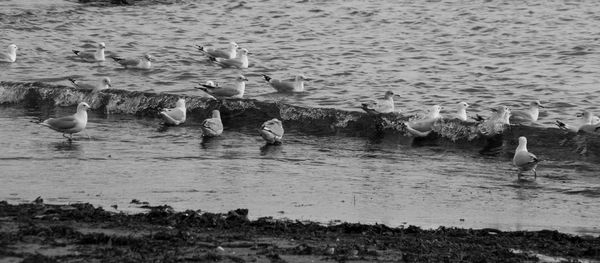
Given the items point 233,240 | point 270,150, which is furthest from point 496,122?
point 233,240

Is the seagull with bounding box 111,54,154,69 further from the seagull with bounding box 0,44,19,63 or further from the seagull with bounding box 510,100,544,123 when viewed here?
the seagull with bounding box 510,100,544,123

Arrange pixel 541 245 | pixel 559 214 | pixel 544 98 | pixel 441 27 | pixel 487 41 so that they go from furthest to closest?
pixel 441 27 → pixel 487 41 → pixel 544 98 → pixel 559 214 → pixel 541 245

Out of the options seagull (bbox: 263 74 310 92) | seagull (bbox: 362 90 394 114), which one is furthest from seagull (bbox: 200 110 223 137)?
seagull (bbox: 263 74 310 92)

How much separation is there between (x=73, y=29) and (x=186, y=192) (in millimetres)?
18185

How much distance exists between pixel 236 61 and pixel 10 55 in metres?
4.86

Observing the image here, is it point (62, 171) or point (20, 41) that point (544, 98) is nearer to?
point (62, 171)

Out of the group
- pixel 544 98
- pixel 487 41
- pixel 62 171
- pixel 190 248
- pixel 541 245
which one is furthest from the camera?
pixel 487 41

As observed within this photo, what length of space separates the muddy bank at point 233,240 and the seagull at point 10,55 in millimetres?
13566

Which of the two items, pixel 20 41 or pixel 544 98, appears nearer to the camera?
pixel 544 98

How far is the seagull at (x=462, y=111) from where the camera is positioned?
16.8 m

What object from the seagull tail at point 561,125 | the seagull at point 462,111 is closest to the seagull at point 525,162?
the seagull tail at point 561,125

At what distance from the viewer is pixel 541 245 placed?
8914 mm

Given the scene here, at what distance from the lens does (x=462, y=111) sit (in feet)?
55.7

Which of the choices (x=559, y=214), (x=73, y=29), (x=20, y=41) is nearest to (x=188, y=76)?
(x=20, y=41)
